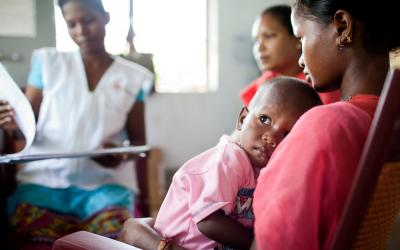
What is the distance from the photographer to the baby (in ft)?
2.44

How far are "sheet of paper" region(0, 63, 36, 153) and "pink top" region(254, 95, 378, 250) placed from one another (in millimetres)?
557

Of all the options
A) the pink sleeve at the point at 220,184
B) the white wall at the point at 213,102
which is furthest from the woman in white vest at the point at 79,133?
the white wall at the point at 213,102

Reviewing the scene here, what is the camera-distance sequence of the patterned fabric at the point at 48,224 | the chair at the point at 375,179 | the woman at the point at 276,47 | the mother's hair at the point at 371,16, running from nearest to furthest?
1. the chair at the point at 375,179
2. the mother's hair at the point at 371,16
3. the patterned fabric at the point at 48,224
4. the woman at the point at 276,47

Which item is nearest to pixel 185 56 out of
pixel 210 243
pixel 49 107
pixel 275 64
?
pixel 275 64

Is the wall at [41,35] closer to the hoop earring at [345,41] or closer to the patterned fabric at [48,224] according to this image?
the patterned fabric at [48,224]

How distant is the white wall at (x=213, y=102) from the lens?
Answer: 3145 mm

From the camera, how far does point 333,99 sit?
1.12m

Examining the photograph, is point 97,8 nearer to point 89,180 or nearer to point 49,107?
point 49,107

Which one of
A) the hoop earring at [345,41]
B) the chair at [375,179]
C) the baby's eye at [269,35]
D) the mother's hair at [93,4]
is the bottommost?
the chair at [375,179]

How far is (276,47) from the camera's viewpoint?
165cm

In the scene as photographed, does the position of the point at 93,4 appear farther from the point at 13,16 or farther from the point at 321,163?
the point at 321,163

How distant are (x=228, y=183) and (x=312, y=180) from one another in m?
0.25

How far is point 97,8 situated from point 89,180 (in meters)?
0.62

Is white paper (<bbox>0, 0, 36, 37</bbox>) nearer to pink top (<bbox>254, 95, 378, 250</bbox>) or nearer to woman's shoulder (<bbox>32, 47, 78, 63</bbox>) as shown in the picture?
woman's shoulder (<bbox>32, 47, 78, 63</bbox>)
